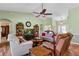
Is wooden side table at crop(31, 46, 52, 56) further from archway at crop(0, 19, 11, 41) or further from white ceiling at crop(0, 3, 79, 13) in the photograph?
white ceiling at crop(0, 3, 79, 13)

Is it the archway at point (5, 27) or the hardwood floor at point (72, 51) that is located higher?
the archway at point (5, 27)

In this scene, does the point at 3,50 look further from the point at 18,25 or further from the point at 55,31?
the point at 55,31

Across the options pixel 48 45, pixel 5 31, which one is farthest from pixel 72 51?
pixel 5 31

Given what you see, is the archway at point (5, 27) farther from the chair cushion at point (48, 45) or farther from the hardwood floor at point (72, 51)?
the chair cushion at point (48, 45)

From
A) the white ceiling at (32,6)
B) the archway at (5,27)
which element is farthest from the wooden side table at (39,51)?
the white ceiling at (32,6)

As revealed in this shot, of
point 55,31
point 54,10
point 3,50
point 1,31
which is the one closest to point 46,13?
point 54,10

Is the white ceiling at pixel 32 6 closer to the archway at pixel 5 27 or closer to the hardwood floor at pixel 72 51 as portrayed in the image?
the archway at pixel 5 27

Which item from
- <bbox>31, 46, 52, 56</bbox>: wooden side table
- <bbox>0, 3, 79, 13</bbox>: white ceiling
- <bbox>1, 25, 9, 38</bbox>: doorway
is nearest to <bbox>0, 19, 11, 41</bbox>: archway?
<bbox>1, 25, 9, 38</bbox>: doorway

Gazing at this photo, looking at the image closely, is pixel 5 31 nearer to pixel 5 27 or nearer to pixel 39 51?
pixel 5 27

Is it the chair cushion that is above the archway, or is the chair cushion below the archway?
below

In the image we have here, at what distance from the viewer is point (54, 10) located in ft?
6.54

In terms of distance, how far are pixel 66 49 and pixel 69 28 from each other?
0.40 metres

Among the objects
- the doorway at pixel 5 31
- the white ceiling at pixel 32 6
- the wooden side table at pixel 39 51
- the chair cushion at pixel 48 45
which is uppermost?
the white ceiling at pixel 32 6

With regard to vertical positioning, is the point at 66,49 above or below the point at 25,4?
below
